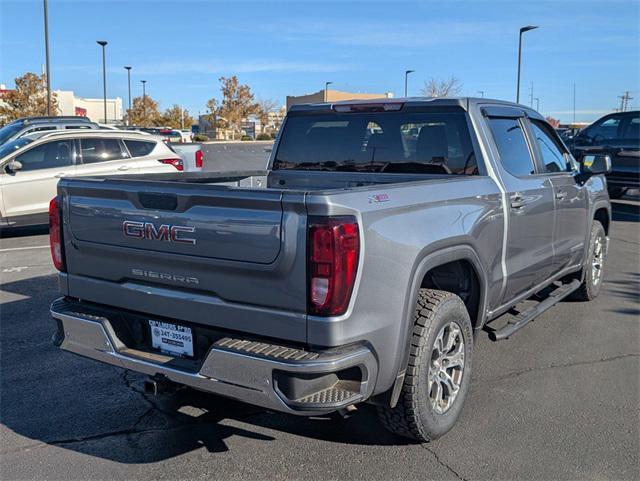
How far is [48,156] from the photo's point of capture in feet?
35.1

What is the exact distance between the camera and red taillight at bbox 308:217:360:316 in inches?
113

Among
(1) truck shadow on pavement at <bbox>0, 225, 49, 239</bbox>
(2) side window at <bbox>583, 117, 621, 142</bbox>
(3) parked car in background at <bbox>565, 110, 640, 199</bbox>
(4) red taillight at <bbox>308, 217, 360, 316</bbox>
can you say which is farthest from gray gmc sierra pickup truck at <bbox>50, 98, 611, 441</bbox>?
(2) side window at <bbox>583, 117, 621, 142</bbox>

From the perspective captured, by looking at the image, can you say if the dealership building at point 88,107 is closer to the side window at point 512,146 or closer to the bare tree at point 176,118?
the bare tree at point 176,118

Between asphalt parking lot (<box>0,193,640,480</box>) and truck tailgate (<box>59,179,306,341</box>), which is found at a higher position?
truck tailgate (<box>59,179,306,341</box>)

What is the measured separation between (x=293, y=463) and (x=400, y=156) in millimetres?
2408

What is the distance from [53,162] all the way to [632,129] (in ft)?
39.4

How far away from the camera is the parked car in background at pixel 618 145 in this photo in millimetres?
13234

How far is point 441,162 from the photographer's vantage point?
4.63 metres

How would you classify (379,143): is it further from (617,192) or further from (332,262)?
(617,192)

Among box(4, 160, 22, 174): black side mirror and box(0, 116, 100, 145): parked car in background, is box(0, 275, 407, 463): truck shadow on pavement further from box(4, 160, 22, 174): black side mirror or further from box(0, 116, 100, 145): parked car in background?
box(0, 116, 100, 145): parked car in background

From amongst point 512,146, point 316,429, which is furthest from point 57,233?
point 512,146

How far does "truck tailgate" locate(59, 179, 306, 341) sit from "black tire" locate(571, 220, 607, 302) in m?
4.49

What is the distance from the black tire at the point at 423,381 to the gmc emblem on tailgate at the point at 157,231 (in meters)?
1.34

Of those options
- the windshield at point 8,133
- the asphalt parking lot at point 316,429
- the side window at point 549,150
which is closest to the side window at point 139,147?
the windshield at point 8,133
